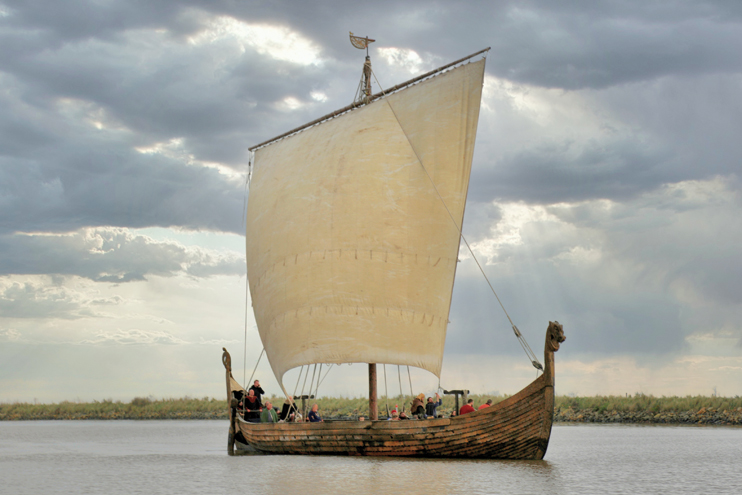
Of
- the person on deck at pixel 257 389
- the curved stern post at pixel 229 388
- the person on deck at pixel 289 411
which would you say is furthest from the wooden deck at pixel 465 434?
the curved stern post at pixel 229 388

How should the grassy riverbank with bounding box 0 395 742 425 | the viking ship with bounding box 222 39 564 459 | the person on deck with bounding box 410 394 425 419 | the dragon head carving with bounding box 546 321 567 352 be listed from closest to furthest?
the dragon head carving with bounding box 546 321 567 352, the person on deck with bounding box 410 394 425 419, the viking ship with bounding box 222 39 564 459, the grassy riverbank with bounding box 0 395 742 425

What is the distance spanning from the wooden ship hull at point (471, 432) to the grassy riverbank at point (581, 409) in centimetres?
844

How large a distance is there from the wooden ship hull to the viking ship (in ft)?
0.43

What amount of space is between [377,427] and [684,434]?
61.0 feet

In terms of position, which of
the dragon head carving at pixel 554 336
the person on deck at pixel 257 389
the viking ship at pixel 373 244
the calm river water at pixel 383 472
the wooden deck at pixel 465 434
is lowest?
the calm river water at pixel 383 472

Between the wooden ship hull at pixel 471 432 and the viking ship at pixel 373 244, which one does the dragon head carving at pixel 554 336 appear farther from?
the viking ship at pixel 373 244

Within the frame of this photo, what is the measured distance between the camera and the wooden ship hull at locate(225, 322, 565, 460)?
1828cm

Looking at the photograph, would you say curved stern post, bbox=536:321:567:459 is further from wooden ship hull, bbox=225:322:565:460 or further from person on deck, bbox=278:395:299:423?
person on deck, bbox=278:395:299:423

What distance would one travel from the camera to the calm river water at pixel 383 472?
49.3 ft

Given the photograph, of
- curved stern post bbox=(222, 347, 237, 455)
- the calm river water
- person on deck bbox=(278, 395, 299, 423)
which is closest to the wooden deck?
the calm river water

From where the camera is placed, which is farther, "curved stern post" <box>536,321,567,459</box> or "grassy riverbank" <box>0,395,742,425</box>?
"grassy riverbank" <box>0,395,742,425</box>

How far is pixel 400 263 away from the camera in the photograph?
75.9 ft

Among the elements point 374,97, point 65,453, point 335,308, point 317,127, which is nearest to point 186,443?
point 65,453

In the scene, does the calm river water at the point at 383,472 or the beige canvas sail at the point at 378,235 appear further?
the beige canvas sail at the point at 378,235
